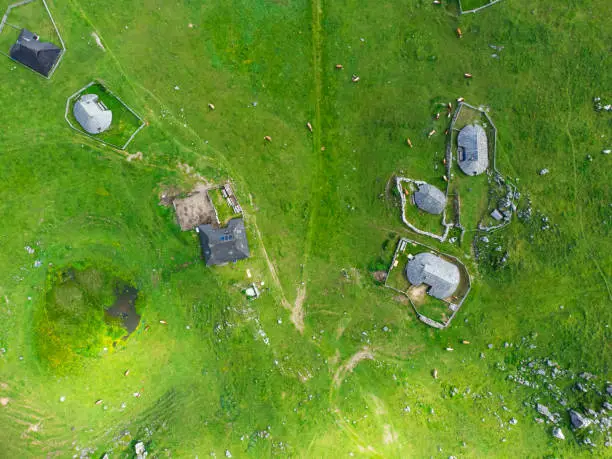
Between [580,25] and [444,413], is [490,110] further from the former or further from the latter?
[444,413]

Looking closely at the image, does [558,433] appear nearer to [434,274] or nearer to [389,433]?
[389,433]

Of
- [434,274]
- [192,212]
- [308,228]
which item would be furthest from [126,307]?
[434,274]

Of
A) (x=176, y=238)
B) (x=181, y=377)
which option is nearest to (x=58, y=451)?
(x=181, y=377)

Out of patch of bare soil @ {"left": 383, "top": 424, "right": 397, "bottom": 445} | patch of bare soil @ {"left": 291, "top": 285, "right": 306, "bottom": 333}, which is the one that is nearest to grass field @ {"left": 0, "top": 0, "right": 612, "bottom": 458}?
patch of bare soil @ {"left": 291, "top": 285, "right": 306, "bottom": 333}

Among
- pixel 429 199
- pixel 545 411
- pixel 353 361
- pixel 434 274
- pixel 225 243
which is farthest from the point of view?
pixel 353 361

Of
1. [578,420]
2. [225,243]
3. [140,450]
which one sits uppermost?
[225,243]

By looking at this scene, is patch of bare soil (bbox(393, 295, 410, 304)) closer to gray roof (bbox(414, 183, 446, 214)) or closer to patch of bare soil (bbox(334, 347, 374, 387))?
patch of bare soil (bbox(334, 347, 374, 387))
